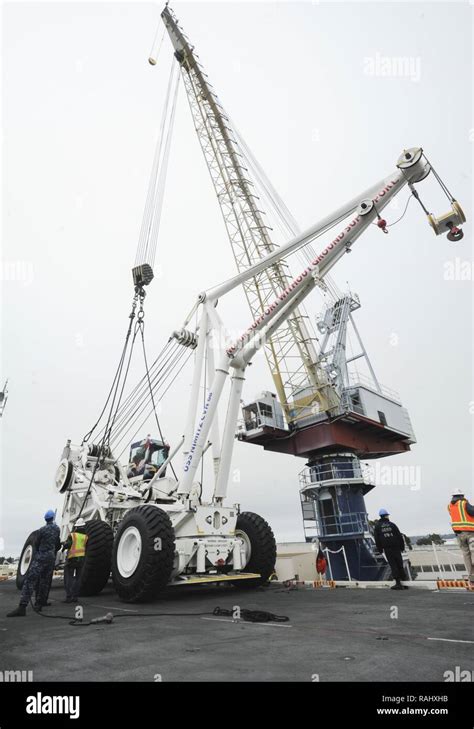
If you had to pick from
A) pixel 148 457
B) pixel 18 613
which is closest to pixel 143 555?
pixel 18 613

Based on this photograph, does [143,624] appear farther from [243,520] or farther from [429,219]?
[429,219]

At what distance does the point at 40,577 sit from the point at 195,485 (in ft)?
13.2

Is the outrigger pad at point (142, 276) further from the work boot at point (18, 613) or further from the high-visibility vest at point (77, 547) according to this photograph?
the work boot at point (18, 613)

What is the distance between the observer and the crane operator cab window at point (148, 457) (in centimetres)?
1355

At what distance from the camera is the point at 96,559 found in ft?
30.8

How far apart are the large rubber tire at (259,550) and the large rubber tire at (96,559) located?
3.25 metres

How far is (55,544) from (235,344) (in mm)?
6280

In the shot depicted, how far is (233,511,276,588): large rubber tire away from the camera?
1036cm

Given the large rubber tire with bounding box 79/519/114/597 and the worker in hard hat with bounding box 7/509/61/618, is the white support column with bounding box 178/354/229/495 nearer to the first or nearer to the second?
the large rubber tire with bounding box 79/519/114/597

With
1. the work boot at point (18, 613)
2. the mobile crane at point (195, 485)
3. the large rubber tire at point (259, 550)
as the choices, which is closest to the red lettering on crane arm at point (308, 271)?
the mobile crane at point (195, 485)

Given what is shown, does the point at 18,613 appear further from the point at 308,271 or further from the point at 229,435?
the point at 308,271

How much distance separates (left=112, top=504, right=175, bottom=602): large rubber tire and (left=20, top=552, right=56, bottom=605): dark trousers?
51.8 inches

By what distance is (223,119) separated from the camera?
2775 centimetres
